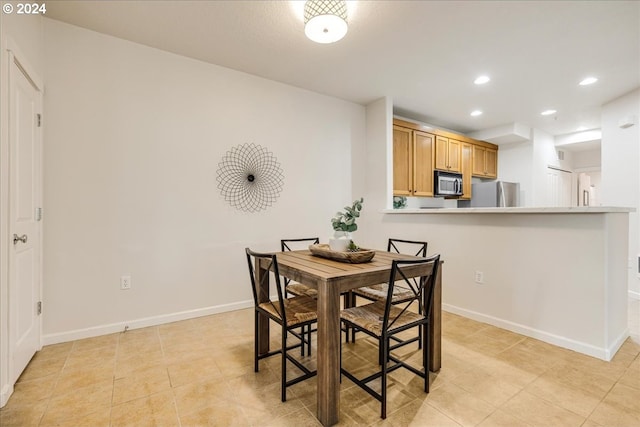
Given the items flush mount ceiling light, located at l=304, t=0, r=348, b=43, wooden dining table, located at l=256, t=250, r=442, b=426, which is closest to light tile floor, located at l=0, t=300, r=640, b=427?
wooden dining table, located at l=256, t=250, r=442, b=426

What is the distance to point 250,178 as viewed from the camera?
132 inches

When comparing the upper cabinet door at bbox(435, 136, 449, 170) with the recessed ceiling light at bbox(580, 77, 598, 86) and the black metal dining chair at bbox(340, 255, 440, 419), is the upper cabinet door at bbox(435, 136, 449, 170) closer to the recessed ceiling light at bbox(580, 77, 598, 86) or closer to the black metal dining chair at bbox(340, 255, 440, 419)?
the recessed ceiling light at bbox(580, 77, 598, 86)

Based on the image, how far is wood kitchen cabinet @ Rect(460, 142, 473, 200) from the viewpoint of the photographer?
529 centimetres

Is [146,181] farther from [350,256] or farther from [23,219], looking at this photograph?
[350,256]

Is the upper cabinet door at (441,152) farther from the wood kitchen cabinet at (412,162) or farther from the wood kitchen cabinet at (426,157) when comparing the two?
the wood kitchen cabinet at (412,162)

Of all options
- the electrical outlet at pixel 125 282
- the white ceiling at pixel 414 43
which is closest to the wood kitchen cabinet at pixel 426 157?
the white ceiling at pixel 414 43

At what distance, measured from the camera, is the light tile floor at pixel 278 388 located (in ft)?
5.25

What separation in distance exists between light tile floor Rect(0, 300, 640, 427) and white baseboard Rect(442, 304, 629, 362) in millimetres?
58

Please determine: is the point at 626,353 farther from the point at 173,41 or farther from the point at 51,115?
the point at 51,115

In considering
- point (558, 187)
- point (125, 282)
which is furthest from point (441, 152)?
point (125, 282)

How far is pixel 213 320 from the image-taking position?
118 inches

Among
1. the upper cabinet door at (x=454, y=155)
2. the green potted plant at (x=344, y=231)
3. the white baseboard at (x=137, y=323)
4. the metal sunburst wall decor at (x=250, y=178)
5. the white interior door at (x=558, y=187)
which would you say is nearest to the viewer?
the green potted plant at (x=344, y=231)

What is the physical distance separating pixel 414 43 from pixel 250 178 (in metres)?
2.07

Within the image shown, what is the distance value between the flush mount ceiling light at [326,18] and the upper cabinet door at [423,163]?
9.07 ft
